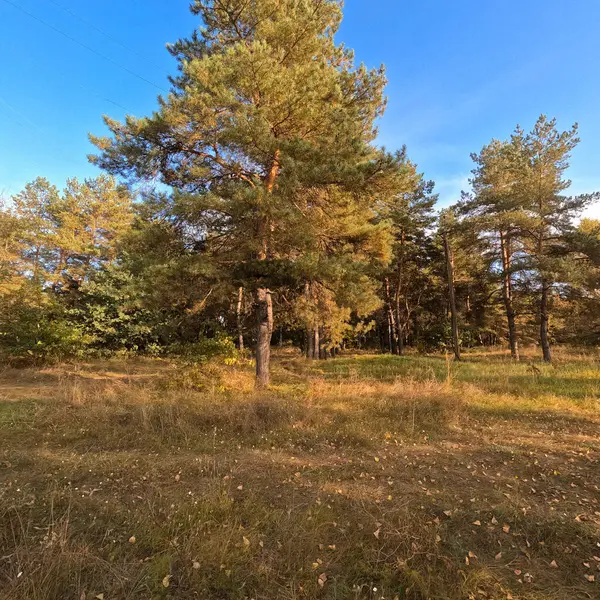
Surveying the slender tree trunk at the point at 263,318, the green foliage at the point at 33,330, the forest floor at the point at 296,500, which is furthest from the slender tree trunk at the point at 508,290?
the green foliage at the point at 33,330

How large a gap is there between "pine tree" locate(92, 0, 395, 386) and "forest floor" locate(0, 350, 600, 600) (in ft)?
14.5

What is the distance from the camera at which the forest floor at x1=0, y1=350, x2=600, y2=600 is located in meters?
2.69

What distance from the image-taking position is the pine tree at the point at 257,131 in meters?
8.38

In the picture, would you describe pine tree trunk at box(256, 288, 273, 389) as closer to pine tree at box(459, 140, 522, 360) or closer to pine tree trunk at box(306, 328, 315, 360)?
pine tree trunk at box(306, 328, 315, 360)

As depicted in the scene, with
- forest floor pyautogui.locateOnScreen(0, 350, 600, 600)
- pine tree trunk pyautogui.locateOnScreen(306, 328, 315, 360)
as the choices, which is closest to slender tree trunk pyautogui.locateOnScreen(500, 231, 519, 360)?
pine tree trunk pyautogui.locateOnScreen(306, 328, 315, 360)

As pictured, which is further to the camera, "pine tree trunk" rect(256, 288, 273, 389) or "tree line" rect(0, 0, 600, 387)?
"pine tree trunk" rect(256, 288, 273, 389)

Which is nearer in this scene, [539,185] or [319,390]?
[319,390]

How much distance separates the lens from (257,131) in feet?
27.7

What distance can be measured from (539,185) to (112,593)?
74.2 feet

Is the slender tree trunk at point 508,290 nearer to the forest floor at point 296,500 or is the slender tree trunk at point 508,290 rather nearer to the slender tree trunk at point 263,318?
the forest floor at point 296,500

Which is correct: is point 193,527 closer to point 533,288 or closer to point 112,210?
point 533,288

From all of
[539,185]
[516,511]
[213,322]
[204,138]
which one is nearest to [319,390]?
[516,511]

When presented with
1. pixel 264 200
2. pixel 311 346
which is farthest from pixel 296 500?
pixel 311 346

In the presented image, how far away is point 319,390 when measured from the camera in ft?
30.1
